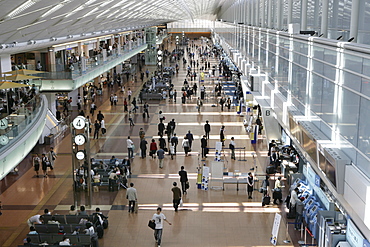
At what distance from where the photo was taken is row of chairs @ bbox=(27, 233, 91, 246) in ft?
39.1

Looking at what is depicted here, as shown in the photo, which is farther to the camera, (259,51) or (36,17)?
(259,51)

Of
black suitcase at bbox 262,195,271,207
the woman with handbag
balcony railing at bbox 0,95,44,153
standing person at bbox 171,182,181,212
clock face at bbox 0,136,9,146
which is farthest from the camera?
the woman with handbag

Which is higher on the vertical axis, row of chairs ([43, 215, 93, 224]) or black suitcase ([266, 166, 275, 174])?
row of chairs ([43, 215, 93, 224])

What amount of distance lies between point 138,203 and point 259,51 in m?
11.7

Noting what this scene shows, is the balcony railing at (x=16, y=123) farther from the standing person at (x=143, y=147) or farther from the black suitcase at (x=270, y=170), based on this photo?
the black suitcase at (x=270, y=170)

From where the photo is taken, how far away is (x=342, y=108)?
9102mm

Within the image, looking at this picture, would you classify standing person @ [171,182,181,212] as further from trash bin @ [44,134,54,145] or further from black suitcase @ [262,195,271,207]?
trash bin @ [44,134,54,145]

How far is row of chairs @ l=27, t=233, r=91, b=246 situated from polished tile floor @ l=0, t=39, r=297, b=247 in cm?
90

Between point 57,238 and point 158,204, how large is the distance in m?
4.20

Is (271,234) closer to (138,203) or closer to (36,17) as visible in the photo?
(138,203)

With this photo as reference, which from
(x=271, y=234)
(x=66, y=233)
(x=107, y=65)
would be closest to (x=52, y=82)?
(x=107, y=65)

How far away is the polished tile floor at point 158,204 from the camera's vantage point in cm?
1310

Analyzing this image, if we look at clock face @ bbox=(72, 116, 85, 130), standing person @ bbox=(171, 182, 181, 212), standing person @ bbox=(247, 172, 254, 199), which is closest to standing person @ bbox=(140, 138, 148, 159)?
clock face @ bbox=(72, 116, 85, 130)

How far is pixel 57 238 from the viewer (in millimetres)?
12125
